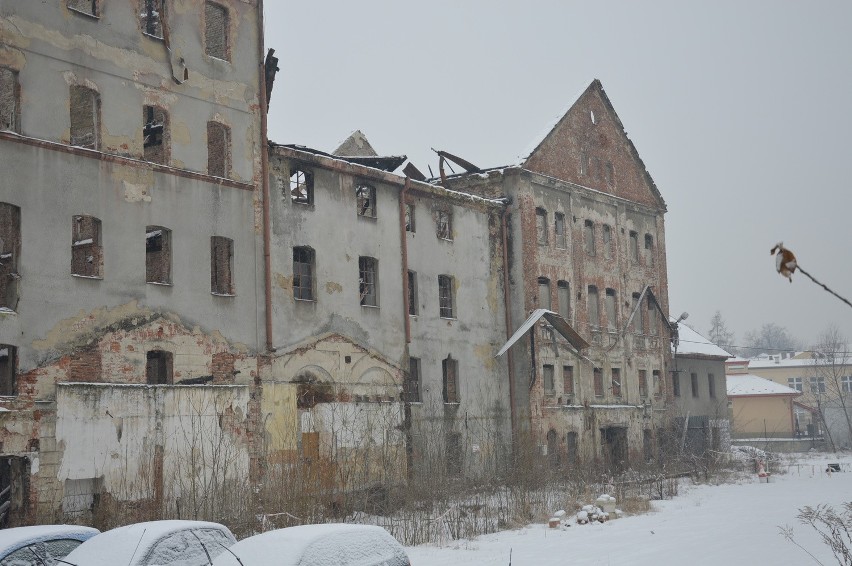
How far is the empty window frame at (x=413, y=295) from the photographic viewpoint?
33.2 metres

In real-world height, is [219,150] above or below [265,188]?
above

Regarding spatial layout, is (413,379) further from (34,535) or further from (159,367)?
(34,535)

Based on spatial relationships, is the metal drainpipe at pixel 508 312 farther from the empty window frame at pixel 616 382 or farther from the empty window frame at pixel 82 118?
the empty window frame at pixel 82 118

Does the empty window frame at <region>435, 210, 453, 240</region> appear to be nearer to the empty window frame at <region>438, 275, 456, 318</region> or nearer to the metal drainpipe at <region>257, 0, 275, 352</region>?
the empty window frame at <region>438, 275, 456, 318</region>

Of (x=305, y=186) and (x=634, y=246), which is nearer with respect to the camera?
(x=305, y=186)

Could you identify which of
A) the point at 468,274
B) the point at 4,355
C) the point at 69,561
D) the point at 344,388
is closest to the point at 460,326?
the point at 468,274

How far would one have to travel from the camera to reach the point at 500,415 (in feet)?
119

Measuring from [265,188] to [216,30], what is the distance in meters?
4.36

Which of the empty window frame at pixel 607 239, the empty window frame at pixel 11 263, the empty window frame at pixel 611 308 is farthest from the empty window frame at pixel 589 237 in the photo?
the empty window frame at pixel 11 263

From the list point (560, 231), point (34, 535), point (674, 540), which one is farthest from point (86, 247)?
point (560, 231)

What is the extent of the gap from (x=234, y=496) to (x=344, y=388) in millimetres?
6989

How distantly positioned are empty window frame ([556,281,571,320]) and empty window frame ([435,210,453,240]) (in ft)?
19.7

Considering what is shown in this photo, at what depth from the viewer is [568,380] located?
3928 centimetres

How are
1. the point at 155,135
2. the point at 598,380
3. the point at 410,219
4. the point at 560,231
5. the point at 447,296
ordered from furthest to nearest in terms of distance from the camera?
1. the point at 598,380
2. the point at 560,231
3. the point at 447,296
4. the point at 410,219
5. the point at 155,135
